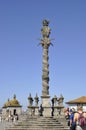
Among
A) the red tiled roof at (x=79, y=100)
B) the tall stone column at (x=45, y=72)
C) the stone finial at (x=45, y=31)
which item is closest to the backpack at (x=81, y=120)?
the tall stone column at (x=45, y=72)

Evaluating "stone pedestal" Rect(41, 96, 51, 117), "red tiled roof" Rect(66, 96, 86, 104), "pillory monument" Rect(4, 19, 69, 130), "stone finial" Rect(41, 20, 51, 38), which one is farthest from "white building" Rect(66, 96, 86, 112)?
"stone pedestal" Rect(41, 96, 51, 117)

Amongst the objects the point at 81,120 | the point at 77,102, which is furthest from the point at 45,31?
the point at 77,102

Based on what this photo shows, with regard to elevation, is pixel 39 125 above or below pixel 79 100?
below

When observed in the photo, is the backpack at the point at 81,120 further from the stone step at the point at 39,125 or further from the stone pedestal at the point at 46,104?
the stone pedestal at the point at 46,104

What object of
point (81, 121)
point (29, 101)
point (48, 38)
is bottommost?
point (81, 121)

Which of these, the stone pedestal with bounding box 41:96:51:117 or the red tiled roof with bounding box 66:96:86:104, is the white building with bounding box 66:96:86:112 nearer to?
the red tiled roof with bounding box 66:96:86:104

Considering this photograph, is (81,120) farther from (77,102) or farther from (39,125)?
(77,102)

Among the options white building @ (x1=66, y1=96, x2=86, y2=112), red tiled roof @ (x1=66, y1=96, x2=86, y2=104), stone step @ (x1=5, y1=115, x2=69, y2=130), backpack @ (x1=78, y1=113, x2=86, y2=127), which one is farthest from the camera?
red tiled roof @ (x1=66, y1=96, x2=86, y2=104)

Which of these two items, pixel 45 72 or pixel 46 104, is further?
pixel 45 72

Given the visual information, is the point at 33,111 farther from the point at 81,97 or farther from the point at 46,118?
the point at 81,97

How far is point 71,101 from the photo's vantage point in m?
72.4

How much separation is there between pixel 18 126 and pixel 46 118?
2.77 meters

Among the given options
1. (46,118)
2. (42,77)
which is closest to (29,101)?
(42,77)

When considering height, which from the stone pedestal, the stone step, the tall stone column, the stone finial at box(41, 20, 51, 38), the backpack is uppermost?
the stone finial at box(41, 20, 51, 38)
